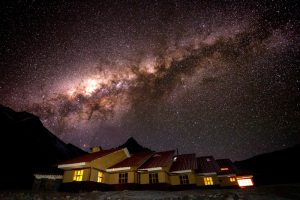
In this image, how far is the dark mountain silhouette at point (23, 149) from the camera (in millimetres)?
32750

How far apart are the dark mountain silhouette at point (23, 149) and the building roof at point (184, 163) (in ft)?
72.1

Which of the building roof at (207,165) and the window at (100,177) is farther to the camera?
the building roof at (207,165)

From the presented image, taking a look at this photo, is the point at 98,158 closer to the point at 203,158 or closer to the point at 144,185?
the point at 144,185

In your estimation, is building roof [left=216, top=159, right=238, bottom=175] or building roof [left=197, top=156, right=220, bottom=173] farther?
building roof [left=216, top=159, right=238, bottom=175]

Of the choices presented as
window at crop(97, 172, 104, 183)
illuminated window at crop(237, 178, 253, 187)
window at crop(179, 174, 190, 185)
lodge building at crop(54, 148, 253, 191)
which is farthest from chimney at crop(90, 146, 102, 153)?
illuminated window at crop(237, 178, 253, 187)

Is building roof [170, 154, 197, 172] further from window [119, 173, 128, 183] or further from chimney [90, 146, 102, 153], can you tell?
chimney [90, 146, 102, 153]

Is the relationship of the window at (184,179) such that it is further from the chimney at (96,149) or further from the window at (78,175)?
the chimney at (96,149)

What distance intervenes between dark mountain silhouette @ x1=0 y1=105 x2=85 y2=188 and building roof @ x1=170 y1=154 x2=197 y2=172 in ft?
72.1

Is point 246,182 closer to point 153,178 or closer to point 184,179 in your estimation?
point 184,179

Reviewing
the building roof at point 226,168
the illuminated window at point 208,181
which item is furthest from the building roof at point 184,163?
the building roof at point 226,168

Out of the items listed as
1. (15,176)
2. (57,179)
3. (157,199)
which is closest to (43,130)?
(15,176)

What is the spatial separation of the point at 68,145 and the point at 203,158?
6074cm

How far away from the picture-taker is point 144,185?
2055 cm

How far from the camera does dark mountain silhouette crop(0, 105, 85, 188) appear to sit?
3275cm
